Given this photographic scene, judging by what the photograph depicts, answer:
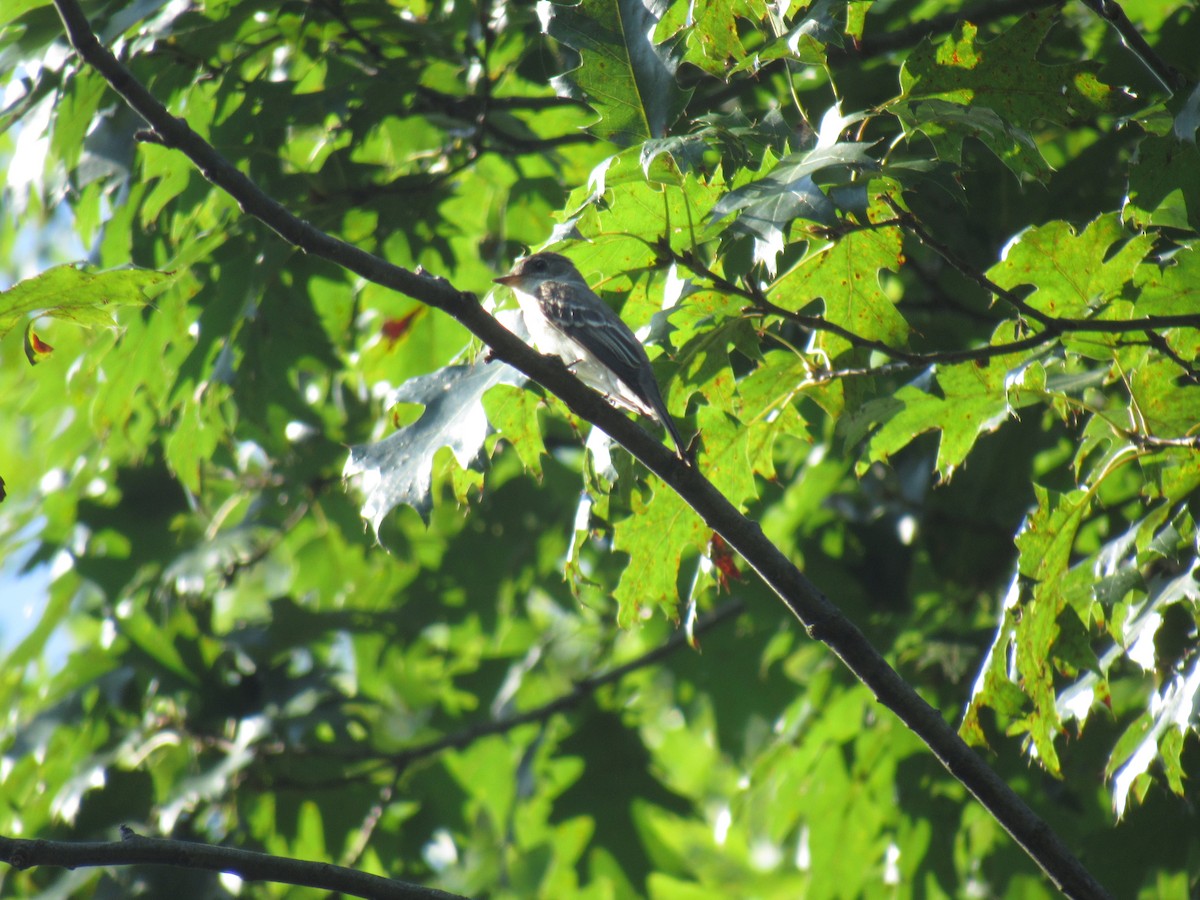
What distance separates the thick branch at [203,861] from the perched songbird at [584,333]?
4.67 feet

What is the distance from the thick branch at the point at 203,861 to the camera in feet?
7.09

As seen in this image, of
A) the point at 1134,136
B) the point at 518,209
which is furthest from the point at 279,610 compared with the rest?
the point at 1134,136

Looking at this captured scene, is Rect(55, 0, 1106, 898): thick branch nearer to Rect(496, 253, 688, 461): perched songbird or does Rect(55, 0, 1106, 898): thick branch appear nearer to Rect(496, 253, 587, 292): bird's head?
Rect(496, 253, 688, 461): perched songbird

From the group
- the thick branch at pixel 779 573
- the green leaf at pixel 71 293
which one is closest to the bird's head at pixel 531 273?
the thick branch at pixel 779 573

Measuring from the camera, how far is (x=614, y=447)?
3104 mm

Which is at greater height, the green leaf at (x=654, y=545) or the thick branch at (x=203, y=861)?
the thick branch at (x=203, y=861)

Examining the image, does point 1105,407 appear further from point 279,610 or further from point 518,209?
point 279,610

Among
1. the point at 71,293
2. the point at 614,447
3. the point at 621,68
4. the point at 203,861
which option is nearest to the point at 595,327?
the point at 614,447

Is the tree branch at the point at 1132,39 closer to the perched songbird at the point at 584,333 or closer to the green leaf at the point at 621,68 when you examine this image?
the green leaf at the point at 621,68

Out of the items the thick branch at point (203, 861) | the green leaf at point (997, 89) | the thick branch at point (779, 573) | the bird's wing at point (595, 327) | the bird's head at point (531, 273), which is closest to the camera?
the thick branch at point (203, 861)

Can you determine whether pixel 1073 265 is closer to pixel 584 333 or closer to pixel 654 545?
pixel 654 545

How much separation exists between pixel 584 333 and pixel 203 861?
2.25 m

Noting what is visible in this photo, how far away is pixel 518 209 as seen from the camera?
16.9 feet

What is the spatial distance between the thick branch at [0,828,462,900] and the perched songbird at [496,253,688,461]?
4.67ft
